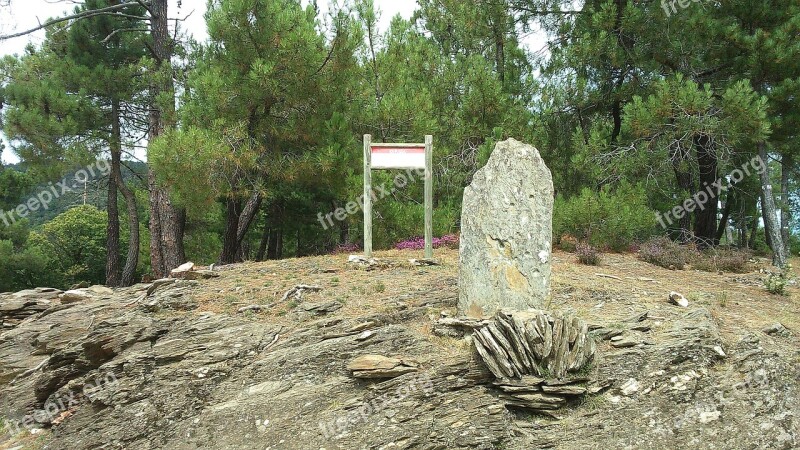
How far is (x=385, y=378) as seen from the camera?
4617 millimetres

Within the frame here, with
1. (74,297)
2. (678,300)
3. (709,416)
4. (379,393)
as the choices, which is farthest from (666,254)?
(74,297)

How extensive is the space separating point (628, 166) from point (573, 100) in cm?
237

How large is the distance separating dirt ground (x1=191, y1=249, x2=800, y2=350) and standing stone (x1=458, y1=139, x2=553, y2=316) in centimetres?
62

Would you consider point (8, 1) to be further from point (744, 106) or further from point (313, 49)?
point (744, 106)

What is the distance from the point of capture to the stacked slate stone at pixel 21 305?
8242 millimetres

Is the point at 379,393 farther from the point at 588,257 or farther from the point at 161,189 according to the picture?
the point at 161,189

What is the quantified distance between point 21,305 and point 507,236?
830 cm

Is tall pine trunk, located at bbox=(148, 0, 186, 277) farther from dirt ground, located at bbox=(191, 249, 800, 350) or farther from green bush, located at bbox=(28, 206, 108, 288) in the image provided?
green bush, located at bbox=(28, 206, 108, 288)

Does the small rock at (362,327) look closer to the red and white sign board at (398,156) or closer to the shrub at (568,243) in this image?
the red and white sign board at (398,156)

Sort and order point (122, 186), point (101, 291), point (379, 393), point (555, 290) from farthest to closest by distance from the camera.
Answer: point (122, 186), point (101, 291), point (555, 290), point (379, 393)

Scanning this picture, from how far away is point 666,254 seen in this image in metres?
9.73

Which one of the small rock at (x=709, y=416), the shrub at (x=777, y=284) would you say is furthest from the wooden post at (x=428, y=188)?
the shrub at (x=777, y=284)

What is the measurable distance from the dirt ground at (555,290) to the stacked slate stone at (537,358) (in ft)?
3.64

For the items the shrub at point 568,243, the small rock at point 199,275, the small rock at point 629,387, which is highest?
the shrub at point 568,243
